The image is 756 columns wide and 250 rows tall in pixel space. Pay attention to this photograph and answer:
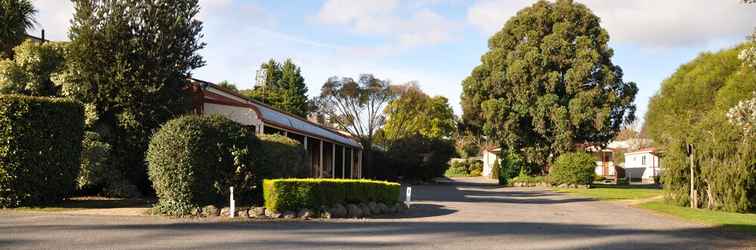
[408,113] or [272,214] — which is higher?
[408,113]

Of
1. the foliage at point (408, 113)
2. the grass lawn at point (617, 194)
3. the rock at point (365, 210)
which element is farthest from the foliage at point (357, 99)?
the rock at point (365, 210)

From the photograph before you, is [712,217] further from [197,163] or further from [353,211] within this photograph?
[197,163]

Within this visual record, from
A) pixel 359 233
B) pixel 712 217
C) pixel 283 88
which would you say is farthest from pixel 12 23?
pixel 283 88

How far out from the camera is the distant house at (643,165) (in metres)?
64.6

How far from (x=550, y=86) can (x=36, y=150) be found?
35.4 metres

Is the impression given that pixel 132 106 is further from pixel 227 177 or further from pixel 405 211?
pixel 405 211

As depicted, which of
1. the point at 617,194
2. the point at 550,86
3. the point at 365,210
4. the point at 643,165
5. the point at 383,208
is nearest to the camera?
the point at 365,210

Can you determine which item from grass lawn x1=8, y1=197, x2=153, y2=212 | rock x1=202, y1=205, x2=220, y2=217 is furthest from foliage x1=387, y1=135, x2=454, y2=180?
rock x1=202, y1=205, x2=220, y2=217

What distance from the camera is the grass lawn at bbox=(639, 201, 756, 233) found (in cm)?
1716

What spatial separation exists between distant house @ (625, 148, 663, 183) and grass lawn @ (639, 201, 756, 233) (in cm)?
4099

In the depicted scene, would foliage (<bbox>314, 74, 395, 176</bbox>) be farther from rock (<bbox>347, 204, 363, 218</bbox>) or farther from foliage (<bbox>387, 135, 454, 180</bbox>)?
rock (<bbox>347, 204, 363, 218</bbox>)

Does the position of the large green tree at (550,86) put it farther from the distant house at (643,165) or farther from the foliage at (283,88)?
the foliage at (283,88)

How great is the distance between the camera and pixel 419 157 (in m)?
53.8

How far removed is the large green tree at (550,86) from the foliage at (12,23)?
3229cm
